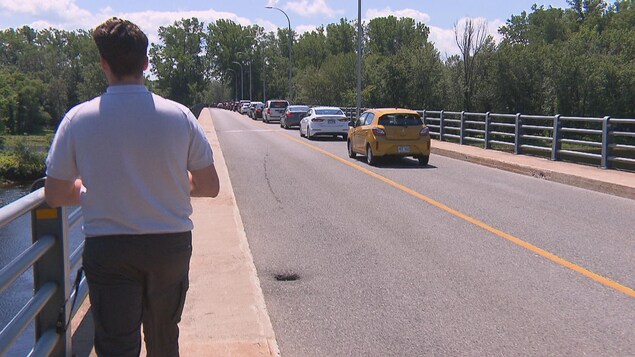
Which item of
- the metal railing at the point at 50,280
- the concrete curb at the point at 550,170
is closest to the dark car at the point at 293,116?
the concrete curb at the point at 550,170

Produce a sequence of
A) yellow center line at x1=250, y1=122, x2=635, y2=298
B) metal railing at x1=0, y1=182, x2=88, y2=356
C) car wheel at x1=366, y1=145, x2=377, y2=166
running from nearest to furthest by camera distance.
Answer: metal railing at x1=0, y1=182, x2=88, y2=356, yellow center line at x1=250, y1=122, x2=635, y2=298, car wheel at x1=366, y1=145, x2=377, y2=166

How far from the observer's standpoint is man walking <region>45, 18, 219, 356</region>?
2.86 meters

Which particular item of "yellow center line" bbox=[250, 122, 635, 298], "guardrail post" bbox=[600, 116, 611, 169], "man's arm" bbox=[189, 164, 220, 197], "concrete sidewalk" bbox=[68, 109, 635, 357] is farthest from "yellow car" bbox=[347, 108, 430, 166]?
"man's arm" bbox=[189, 164, 220, 197]

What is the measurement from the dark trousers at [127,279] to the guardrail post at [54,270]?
0.96 metres

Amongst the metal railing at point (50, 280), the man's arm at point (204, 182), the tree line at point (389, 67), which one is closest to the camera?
the man's arm at point (204, 182)

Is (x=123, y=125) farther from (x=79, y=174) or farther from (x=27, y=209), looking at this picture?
(x=27, y=209)

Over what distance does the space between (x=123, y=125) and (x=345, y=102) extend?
6030cm

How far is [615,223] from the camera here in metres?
9.91

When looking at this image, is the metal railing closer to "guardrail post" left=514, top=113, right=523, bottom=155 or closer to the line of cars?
the line of cars

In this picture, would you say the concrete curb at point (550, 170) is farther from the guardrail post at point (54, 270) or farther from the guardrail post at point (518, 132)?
the guardrail post at point (54, 270)

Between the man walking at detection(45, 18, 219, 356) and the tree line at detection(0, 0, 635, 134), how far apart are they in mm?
438

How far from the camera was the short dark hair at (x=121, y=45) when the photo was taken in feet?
9.32

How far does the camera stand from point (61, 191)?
3006 millimetres

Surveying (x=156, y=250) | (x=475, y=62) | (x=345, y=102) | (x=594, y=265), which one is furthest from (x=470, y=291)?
(x=345, y=102)
